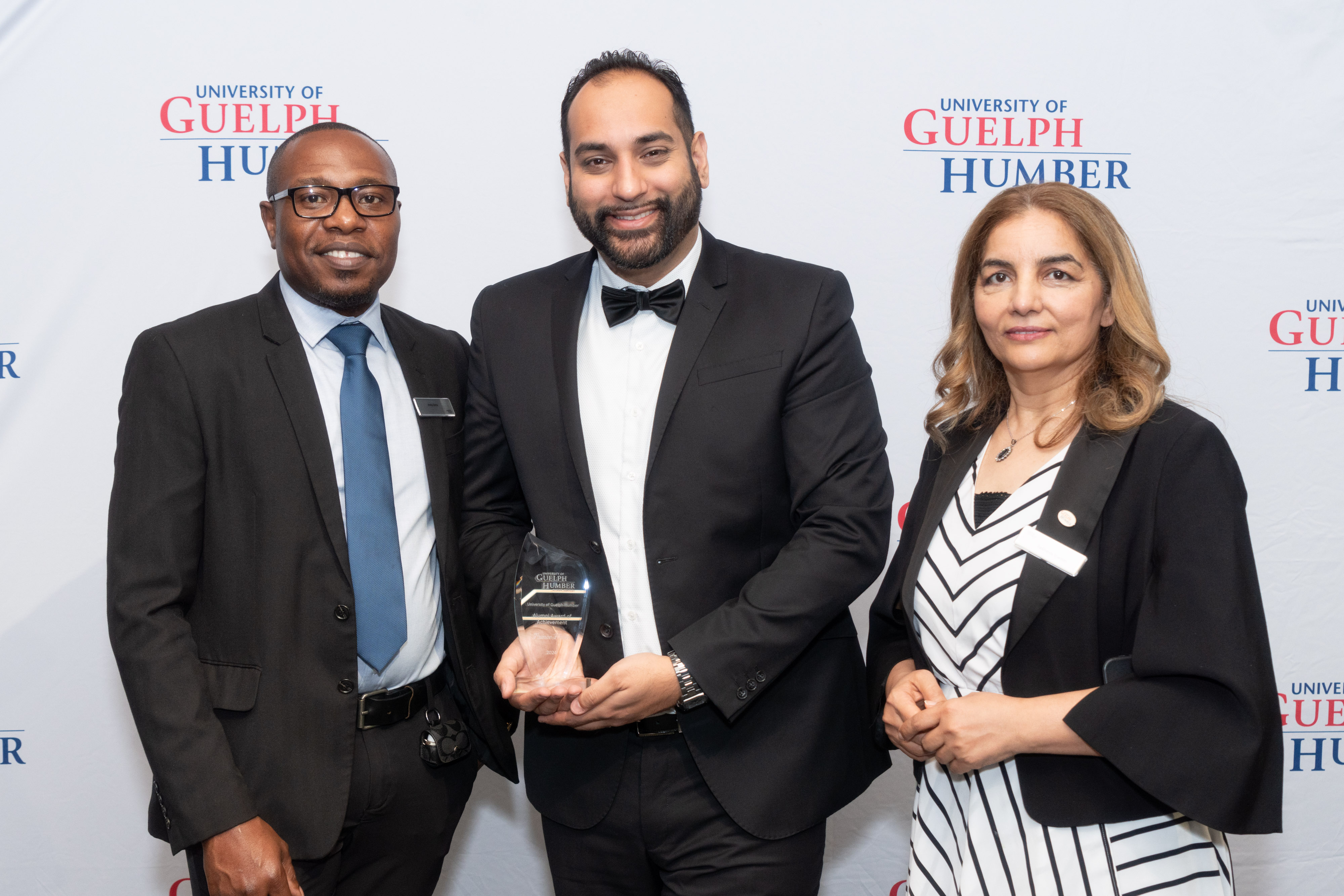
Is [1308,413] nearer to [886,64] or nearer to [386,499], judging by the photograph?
[886,64]

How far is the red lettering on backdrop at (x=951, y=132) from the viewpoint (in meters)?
3.26

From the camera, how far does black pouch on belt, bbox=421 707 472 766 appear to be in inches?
88.0

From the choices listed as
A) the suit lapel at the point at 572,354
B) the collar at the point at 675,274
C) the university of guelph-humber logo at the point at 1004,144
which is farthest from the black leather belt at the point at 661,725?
the university of guelph-humber logo at the point at 1004,144

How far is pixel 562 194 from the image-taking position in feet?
10.8

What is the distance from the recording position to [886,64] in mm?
3236

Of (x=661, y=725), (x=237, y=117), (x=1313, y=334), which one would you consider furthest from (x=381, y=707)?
(x=1313, y=334)

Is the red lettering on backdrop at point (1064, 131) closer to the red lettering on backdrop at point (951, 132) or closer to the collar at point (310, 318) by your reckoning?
the red lettering on backdrop at point (951, 132)

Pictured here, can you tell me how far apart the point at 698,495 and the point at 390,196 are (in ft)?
3.43

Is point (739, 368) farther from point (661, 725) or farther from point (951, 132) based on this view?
point (951, 132)

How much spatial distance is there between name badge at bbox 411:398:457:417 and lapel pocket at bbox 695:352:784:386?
665 millimetres

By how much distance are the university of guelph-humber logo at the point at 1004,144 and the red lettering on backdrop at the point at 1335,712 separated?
6.19 feet

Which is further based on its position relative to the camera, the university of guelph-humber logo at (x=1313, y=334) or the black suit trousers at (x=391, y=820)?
the university of guelph-humber logo at (x=1313, y=334)

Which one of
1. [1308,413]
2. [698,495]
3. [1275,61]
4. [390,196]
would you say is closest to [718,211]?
[390,196]

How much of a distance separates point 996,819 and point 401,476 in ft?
4.73
